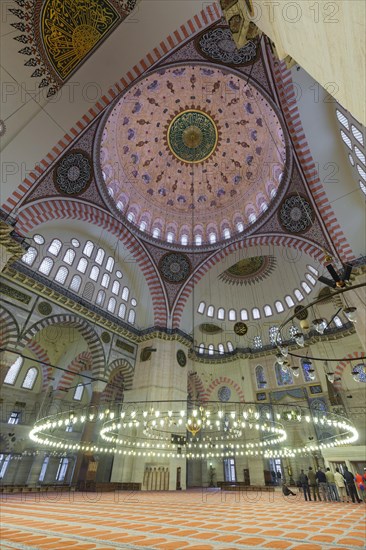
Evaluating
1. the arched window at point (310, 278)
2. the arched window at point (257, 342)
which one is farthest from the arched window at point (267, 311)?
the arched window at point (310, 278)

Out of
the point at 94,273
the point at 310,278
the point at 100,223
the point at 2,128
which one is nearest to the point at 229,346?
the point at 310,278

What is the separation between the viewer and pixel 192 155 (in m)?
16.0

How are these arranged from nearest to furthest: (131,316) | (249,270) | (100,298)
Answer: (100,298) < (131,316) < (249,270)

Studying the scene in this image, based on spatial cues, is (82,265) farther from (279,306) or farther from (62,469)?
(279,306)

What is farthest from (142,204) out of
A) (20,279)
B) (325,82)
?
(325,82)

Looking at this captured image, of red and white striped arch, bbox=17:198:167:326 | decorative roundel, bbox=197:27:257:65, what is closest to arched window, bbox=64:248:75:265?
red and white striped arch, bbox=17:198:167:326

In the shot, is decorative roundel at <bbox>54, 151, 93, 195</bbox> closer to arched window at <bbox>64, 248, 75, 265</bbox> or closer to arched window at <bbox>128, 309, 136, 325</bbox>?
arched window at <bbox>64, 248, 75, 265</bbox>

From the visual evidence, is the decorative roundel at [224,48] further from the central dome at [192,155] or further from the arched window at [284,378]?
the arched window at [284,378]

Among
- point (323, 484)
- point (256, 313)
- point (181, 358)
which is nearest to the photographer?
point (323, 484)

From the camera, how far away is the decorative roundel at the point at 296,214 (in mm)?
11625

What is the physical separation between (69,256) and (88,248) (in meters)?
1.20

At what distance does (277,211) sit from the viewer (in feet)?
43.0

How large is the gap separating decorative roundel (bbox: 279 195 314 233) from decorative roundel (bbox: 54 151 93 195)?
8.57 metres

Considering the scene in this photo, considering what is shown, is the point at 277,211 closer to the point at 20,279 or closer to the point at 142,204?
the point at 142,204
